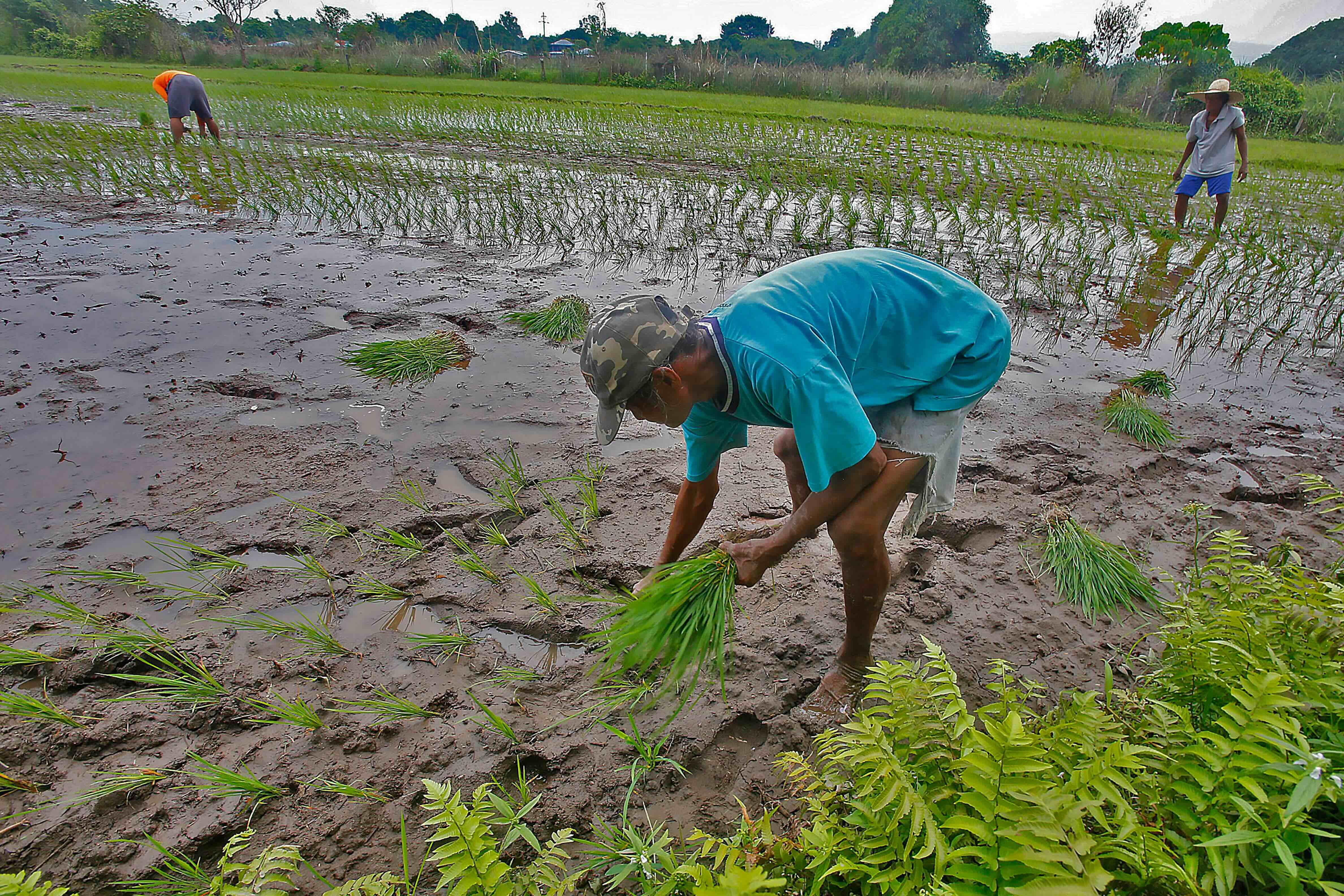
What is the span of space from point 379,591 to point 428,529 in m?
0.41

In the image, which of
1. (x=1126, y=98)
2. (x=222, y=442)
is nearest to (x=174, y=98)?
(x=222, y=442)

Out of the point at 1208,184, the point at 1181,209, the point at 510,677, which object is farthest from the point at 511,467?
the point at 1208,184

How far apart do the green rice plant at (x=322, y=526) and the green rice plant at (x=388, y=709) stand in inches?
33.3

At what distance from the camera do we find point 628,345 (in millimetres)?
1527

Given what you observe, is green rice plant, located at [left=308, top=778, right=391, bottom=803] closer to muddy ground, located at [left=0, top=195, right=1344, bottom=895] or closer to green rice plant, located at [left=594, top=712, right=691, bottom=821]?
muddy ground, located at [left=0, top=195, right=1344, bottom=895]

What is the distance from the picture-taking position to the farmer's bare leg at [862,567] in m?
1.70

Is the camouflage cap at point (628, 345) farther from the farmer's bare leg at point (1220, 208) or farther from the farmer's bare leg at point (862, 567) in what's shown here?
the farmer's bare leg at point (1220, 208)

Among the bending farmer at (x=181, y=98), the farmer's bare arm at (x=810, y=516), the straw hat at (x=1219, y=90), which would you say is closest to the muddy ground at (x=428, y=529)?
the farmer's bare arm at (x=810, y=516)

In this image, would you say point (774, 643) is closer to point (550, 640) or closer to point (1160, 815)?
point (550, 640)

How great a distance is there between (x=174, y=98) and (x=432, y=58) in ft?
69.8

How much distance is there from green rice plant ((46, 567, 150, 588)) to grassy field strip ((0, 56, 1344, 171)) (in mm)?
14774

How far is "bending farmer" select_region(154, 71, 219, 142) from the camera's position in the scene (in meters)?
9.62

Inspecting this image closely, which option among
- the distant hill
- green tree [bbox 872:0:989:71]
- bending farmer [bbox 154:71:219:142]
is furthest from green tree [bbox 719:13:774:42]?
bending farmer [bbox 154:71:219:142]

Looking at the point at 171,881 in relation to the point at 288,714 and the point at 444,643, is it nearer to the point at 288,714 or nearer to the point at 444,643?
the point at 288,714
